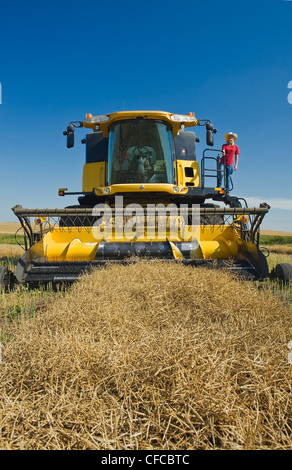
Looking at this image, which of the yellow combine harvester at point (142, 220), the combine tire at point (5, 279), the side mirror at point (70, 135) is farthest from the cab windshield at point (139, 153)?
the combine tire at point (5, 279)

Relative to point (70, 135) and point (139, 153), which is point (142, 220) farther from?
point (70, 135)

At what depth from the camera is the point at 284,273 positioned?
456 centimetres

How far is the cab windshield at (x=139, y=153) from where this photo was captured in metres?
5.70

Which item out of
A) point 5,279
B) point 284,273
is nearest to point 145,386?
point 5,279

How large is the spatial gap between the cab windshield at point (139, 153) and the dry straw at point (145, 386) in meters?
3.85

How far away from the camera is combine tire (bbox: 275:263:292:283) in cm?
452

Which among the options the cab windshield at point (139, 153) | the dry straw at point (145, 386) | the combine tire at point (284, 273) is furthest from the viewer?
the cab windshield at point (139, 153)

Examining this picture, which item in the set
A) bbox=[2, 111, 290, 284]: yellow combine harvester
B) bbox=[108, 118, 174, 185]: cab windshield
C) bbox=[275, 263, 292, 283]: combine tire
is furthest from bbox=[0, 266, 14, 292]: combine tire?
bbox=[275, 263, 292, 283]: combine tire

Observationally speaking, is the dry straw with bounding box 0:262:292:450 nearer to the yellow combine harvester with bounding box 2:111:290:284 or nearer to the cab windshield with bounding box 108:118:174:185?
the yellow combine harvester with bounding box 2:111:290:284

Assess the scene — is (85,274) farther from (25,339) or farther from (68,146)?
(68,146)

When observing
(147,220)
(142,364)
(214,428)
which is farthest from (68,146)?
(214,428)

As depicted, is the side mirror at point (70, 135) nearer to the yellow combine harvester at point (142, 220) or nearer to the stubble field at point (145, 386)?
the yellow combine harvester at point (142, 220)

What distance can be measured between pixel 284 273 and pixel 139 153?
3.14 m

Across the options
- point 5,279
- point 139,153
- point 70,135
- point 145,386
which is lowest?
point 5,279
